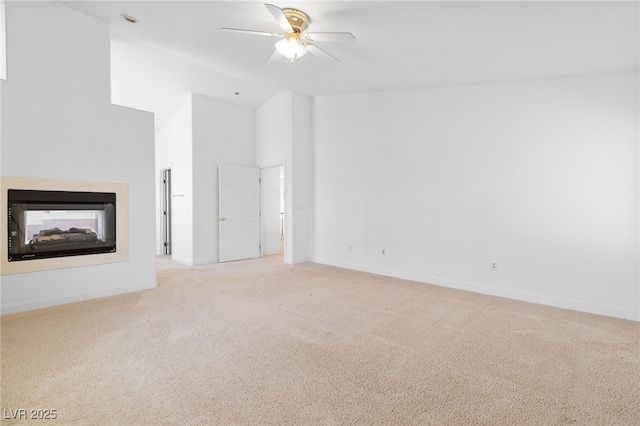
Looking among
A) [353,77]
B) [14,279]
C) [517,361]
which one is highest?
[353,77]

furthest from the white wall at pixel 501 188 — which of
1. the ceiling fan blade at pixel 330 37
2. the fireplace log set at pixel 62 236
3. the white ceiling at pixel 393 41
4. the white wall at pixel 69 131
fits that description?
the fireplace log set at pixel 62 236

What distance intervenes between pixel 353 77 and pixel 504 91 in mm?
2024

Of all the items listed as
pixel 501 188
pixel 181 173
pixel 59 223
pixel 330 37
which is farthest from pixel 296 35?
pixel 181 173

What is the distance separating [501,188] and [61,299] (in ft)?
17.9

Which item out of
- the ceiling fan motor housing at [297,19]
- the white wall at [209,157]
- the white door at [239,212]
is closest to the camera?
the ceiling fan motor housing at [297,19]

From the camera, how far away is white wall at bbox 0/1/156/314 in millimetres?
3334

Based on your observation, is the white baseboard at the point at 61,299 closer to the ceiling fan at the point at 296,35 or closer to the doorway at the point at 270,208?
the doorway at the point at 270,208

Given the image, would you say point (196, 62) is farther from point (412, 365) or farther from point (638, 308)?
point (638, 308)

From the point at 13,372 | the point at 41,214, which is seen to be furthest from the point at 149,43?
the point at 13,372

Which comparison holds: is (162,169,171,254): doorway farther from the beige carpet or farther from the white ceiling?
the beige carpet

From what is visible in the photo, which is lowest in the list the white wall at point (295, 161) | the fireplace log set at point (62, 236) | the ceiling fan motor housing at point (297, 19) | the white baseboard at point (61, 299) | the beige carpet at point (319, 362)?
the beige carpet at point (319, 362)

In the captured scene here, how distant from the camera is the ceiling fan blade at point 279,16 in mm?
2571

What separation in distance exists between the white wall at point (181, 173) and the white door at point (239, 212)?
0.59m

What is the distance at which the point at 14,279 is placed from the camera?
11.0 feet
